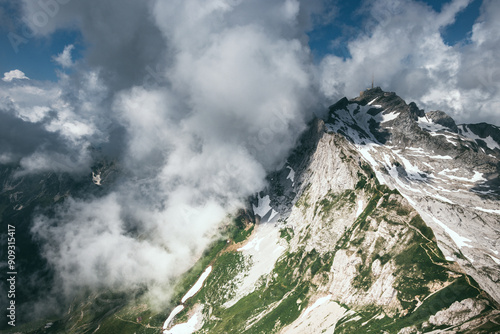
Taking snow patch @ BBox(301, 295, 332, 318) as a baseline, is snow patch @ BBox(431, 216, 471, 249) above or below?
below

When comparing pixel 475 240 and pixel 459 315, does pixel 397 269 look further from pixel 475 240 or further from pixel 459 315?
pixel 475 240

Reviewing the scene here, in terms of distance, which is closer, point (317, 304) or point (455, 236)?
point (455, 236)

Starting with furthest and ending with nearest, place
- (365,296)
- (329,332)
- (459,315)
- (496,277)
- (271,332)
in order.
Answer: (271,332) < (365,296) < (329,332) < (496,277) < (459,315)

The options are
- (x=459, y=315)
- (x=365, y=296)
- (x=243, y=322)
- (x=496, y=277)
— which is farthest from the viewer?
(x=243, y=322)

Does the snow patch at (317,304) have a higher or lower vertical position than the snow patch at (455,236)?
higher

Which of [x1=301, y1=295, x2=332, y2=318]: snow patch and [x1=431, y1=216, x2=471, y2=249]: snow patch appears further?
[x1=301, y1=295, x2=332, y2=318]: snow patch

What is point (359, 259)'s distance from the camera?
17150 cm

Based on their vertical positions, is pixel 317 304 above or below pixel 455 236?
above

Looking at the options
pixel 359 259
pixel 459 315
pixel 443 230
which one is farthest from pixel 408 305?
pixel 443 230

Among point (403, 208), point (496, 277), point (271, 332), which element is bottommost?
point (496, 277)

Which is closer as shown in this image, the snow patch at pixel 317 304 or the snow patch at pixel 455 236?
the snow patch at pixel 455 236

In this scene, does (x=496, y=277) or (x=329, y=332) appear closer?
(x=496, y=277)

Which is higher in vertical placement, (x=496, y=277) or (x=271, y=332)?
(x=271, y=332)

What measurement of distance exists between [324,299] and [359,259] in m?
34.5
